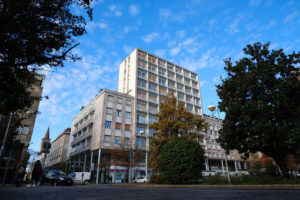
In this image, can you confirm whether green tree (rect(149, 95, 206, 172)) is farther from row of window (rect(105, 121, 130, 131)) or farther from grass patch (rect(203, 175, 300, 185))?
row of window (rect(105, 121, 130, 131))

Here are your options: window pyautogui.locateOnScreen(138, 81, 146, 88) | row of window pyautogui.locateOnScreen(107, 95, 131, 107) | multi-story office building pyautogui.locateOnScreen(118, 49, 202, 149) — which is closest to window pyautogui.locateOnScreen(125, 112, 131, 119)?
multi-story office building pyautogui.locateOnScreen(118, 49, 202, 149)

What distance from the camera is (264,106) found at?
12.2 meters

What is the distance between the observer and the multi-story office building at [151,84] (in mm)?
45428

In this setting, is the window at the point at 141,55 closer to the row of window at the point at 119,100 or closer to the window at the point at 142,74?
the window at the point at 142,74

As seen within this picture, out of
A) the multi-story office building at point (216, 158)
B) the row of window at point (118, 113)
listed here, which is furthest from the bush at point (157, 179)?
the multi-story office building at point (216, 158)

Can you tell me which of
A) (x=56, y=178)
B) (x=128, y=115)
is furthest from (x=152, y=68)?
(x=56, y=178)

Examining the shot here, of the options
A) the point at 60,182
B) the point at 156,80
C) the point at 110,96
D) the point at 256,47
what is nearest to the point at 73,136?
the point at 110,96

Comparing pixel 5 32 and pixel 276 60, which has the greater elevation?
pixel 276 60

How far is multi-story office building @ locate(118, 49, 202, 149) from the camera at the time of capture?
149 ft

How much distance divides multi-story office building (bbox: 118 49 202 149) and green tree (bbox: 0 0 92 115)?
117 ft

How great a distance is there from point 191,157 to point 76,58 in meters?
10.0

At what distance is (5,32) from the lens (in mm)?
5102

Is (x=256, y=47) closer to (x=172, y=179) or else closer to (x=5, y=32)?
(x=172, y=179)

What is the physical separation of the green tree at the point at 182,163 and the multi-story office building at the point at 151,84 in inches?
1064
